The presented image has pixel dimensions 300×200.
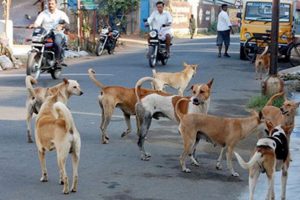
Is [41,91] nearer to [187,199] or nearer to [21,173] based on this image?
[21,173]

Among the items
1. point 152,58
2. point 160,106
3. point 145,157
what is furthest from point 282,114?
point 152,58

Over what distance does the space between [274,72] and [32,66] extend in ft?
19.0

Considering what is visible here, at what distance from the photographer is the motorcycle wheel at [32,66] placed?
15.5 m

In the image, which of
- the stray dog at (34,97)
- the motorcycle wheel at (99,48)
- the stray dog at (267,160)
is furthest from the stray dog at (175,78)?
the motorcycle wheel at (99,48)

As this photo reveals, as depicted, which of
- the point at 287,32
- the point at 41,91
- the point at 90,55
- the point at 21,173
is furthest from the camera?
the point at 90,55

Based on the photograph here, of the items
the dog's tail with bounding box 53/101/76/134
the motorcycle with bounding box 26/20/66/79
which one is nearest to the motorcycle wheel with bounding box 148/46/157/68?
the motorcycle with bounding box 26/20/66/79

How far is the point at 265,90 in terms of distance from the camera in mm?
13141

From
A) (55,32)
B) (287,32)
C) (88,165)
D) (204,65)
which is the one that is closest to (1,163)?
(88,165)

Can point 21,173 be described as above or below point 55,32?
below

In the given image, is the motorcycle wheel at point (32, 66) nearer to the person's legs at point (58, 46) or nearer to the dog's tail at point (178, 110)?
the person's legs at point (58, 46)

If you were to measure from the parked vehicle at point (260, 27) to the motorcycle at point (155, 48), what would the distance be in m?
4.51

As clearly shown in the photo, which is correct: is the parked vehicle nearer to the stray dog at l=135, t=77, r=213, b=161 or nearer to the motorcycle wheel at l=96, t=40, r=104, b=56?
the motorcycle wheel at l=96, t=40, r=104, b=56

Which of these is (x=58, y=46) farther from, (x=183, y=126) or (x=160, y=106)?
(x=183, y=126)

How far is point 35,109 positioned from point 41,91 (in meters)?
0.27
